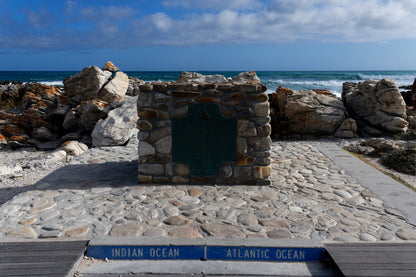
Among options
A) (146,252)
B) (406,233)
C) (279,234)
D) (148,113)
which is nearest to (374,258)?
(406,233)

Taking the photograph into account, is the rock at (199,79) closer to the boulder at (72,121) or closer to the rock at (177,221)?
the rock at (177,221)

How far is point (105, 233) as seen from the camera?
369cm

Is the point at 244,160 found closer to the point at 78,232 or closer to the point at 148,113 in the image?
the point at 148,113

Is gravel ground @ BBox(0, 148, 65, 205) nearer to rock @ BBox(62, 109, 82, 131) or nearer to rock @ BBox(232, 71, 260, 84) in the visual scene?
rock @ BBox(62, 109, 82, 131)

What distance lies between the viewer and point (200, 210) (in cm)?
439

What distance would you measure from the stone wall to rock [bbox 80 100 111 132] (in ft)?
23.5

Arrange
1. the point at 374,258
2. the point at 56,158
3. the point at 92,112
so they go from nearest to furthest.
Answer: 1. the point at 374,258
2. the point at 56,158
3. the point at 92,112

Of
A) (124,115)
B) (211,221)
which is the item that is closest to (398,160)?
(211,221)

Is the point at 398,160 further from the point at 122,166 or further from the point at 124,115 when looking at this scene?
the point at 124,115

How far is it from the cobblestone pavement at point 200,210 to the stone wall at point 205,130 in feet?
0.98

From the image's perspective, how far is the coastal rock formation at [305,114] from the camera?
10.8m

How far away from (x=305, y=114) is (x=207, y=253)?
27.6 ft

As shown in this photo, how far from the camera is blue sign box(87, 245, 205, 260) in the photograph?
3381 mm

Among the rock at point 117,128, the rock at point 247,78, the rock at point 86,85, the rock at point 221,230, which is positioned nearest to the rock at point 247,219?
the rock at point 221,230
